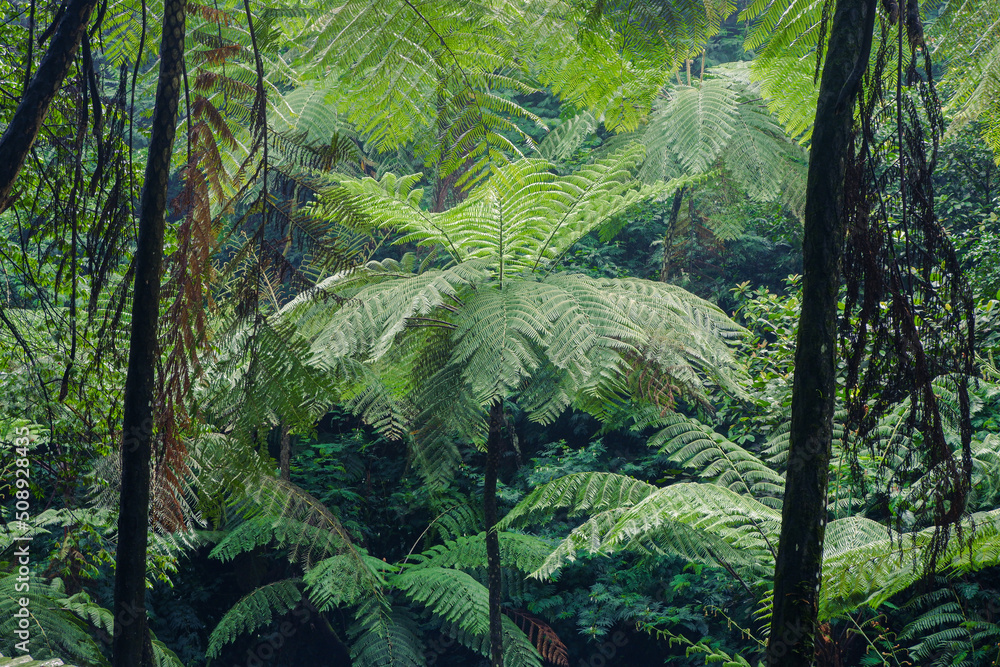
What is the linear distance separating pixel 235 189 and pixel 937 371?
196 centimetres

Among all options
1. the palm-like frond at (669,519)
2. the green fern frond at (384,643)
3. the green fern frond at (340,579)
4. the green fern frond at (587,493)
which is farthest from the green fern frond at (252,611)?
the palm-like frond at (669,519)

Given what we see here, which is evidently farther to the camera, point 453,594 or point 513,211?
point 453,594

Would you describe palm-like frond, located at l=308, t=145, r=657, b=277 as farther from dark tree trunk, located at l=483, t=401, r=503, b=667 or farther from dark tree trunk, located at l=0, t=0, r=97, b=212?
dark tree trunk, located at l=0, t=0, r=97, b=212

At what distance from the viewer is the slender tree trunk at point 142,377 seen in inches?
58.2

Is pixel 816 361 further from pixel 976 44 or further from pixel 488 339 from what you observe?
pixel 976 44

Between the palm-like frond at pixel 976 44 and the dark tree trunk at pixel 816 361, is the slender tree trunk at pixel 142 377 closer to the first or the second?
the dark tree trunk at pixel 816 361

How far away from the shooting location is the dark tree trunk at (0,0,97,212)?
134 centimetres

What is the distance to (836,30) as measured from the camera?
1.63 meters

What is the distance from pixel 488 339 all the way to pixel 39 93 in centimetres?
206

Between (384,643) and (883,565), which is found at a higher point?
(883,565)

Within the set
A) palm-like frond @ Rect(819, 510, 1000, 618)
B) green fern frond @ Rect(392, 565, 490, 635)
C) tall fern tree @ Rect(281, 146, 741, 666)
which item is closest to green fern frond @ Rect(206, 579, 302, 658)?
green fern frond @ Rect(392, 565, 490, 635)

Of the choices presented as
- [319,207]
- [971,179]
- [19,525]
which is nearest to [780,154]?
[971,179]

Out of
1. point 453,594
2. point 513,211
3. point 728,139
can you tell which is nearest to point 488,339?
point 513,211

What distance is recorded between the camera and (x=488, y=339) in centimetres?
312
